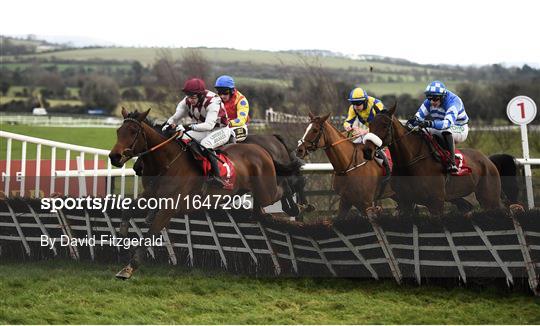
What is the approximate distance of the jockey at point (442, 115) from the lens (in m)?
8.83

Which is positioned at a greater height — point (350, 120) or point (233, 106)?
point (233, 106)

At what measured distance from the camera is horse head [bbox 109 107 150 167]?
7449 mm

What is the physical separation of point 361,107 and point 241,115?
1.48m

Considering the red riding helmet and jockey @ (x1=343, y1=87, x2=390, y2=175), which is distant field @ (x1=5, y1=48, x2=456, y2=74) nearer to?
jockey @ (x1=343, y1=87, x2=390, y2=175)

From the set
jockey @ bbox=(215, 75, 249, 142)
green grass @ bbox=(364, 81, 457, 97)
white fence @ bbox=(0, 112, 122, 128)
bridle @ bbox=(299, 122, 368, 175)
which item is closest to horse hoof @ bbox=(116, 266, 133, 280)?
bridle @ bbox=(299, 122, 368, 175)

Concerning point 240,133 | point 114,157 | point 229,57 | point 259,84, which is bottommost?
point 114,157

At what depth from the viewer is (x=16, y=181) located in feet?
33.6

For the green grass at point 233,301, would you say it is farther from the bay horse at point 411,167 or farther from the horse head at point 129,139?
the bay horse at point 411,167

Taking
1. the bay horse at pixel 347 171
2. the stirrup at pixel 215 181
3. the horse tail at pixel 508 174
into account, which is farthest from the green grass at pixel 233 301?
the horse tail at pixel 508 174

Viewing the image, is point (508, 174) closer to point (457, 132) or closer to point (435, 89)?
point (457, 132)

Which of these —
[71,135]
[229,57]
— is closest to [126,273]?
[71,135]

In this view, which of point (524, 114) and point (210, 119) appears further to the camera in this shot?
point (524, 114)

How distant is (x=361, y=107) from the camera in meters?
9.37

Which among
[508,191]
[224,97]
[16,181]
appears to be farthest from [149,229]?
[508,191]
